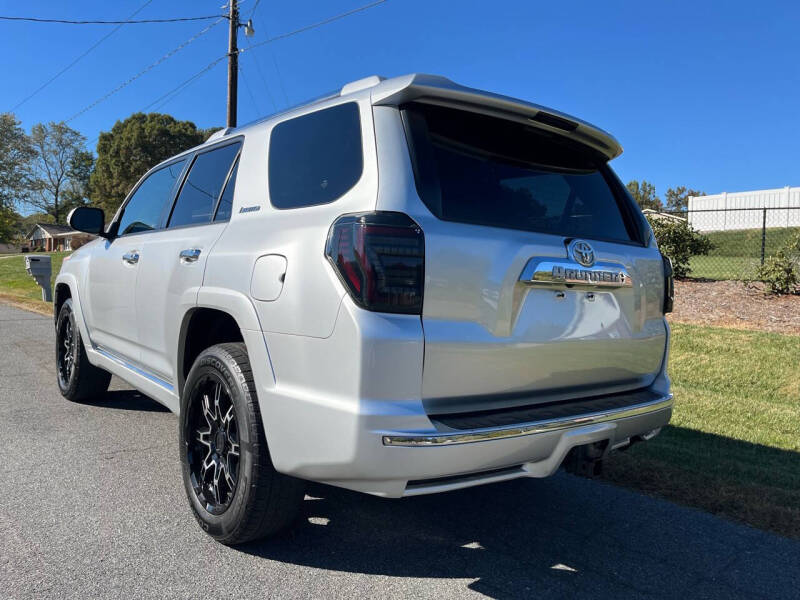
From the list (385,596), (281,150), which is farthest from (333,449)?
(281,150)

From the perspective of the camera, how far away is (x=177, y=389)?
347 centimetres

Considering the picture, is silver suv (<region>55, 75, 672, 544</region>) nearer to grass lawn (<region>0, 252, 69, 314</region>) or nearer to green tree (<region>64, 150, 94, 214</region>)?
grass lawn (<region>0, 252, 69, 314</region>)

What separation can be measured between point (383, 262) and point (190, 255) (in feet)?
4.75

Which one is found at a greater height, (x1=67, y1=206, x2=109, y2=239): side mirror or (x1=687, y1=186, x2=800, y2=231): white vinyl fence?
(x1=687, y1=186, x2=800, y2=231): white vinyl fence

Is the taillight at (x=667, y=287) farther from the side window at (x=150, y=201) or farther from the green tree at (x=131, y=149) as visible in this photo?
the green tree at (x=131, y=149)

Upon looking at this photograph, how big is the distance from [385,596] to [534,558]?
737 mm

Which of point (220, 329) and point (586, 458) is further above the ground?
point (220, 329)

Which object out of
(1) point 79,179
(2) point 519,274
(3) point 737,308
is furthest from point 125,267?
(1) point 79,179

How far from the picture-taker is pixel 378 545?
2965 mm

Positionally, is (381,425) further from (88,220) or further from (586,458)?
(88,220)

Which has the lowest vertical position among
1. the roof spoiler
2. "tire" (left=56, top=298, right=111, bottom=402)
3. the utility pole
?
"tire" (left=56, top=298, right=111, bottom=402)

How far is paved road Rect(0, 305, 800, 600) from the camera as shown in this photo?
2611 mm

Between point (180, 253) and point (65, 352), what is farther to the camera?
point (65, 352)

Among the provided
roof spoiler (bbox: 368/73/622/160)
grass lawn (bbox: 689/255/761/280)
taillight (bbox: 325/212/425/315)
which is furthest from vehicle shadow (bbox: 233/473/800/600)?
grass lawn (bbox: 689/255/761/280)
